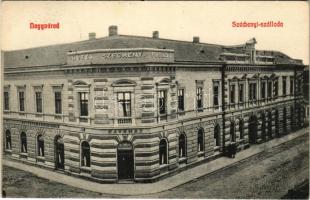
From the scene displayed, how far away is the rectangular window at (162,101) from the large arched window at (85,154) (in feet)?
13.4

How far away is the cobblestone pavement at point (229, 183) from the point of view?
662 inches

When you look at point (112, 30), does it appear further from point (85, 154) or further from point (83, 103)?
point (85, 154)

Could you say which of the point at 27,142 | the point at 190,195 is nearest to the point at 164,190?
the point at 190,195

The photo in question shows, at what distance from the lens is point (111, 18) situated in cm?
1619

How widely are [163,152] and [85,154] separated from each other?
12.9 feet

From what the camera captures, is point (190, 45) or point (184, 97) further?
point (190, 45)

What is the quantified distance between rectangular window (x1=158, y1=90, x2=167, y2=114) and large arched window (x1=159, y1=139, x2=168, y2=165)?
1.50 m

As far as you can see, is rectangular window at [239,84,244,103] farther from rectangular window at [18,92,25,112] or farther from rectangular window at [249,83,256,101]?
rectangular window at [18,92,25,112]

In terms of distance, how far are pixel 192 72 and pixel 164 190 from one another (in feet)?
22.0

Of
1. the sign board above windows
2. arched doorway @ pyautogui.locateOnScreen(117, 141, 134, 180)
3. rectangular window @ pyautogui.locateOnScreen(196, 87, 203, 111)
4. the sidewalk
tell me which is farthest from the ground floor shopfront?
the sign board above windows

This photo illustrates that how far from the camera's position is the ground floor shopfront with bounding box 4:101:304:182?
691 inches

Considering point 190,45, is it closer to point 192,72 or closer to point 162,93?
point 192,72

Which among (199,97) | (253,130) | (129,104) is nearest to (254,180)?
(199,97)

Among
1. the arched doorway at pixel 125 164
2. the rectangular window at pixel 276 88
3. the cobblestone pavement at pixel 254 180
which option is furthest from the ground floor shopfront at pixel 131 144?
the rectangular window at pixel 276 88
